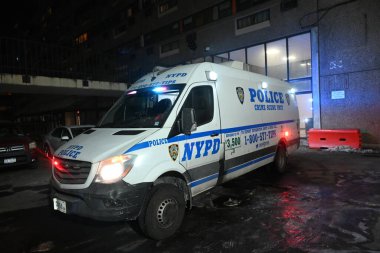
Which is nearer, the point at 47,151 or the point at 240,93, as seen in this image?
the point at 240,93

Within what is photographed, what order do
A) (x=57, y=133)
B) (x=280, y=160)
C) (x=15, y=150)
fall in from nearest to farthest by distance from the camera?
(x=280, y=160)
(x=15, y=150)
(x=57, y=133)

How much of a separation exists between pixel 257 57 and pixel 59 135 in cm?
1097

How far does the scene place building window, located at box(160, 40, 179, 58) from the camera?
20742mm

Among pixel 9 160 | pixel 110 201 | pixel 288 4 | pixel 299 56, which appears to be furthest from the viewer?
pixel 299 56

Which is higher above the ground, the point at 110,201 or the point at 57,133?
the point at 57,133

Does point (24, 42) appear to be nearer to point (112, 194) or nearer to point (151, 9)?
point (112, 194)

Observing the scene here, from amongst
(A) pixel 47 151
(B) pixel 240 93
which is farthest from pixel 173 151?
(A) pixel 47 151

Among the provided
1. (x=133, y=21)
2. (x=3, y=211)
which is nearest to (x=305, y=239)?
(x=3, y=211)

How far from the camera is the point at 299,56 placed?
14.6m

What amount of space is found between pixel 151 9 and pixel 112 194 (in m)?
21.8

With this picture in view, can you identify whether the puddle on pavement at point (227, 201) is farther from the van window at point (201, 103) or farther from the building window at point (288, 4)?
the building window at point (288, 4)

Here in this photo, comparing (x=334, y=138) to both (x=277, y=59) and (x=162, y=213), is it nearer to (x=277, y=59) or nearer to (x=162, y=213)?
(x=277, y=59)

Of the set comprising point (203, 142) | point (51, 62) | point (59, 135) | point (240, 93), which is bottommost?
point (59, 135)

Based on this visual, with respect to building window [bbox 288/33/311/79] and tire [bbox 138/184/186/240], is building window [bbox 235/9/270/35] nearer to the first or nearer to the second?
building window [bbox 288/33/311/79]
